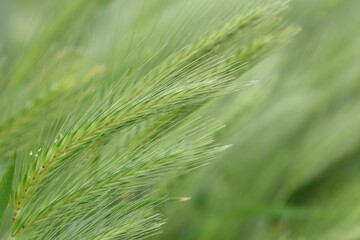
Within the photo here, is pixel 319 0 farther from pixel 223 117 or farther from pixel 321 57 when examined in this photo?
pixel 223 117

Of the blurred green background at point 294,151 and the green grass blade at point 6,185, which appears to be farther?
the blurred green background at point 294,151

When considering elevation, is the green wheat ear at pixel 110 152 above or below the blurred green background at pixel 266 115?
below

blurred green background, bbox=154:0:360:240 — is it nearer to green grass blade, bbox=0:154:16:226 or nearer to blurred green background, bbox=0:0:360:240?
blurred green background, bbox=0:0:360:240

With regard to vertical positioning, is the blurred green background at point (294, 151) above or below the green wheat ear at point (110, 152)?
above

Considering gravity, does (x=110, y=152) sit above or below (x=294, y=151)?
below

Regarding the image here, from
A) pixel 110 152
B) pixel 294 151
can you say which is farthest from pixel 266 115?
pixel 110 152

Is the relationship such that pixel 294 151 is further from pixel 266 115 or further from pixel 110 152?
pixel 110 152

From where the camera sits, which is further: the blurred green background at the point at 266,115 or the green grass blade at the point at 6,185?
the blurred green background at the point at 266,115

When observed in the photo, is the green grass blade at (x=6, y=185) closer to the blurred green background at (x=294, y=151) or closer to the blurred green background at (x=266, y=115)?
the blurred green background at (x=266, y=115)

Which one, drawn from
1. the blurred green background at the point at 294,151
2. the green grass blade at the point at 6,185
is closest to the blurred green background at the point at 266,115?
the blurred green background at the point at 294,151
